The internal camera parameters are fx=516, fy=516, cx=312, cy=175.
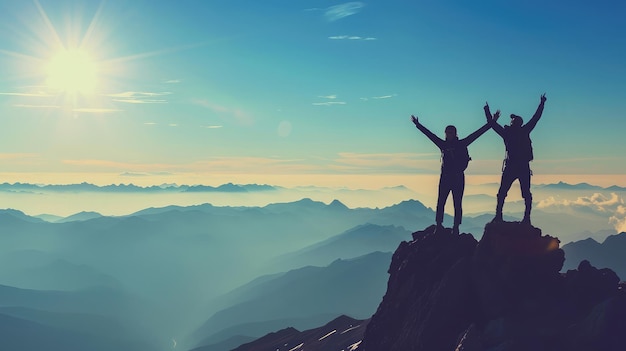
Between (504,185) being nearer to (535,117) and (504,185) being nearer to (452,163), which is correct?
(452,163)

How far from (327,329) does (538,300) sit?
78010 millimetres

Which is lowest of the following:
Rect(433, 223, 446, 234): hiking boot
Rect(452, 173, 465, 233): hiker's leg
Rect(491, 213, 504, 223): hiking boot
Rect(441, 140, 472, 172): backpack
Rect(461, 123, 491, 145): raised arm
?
Rect(433, 223, 446, 234): hiking boot

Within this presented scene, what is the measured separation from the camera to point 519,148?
81.3ft

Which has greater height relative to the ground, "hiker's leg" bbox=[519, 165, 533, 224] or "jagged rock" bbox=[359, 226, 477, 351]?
"hiker's leg" bbox=[519, 165, 533, 224]

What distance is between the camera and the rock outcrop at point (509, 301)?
65.4 ft

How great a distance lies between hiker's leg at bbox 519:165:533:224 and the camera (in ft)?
81.8

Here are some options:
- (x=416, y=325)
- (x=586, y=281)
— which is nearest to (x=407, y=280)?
(x=416, y=325)

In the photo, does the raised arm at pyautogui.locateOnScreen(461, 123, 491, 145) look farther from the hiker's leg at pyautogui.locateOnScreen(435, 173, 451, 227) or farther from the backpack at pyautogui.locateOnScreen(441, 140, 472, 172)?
the hiker's leg at pyautogui.locateOnScreen(435, 173, 451, 227)

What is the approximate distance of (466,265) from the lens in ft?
81.5

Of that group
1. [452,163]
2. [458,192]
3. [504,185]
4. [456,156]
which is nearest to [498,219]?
[504,185]

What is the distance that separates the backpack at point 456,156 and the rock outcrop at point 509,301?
359 centimetres

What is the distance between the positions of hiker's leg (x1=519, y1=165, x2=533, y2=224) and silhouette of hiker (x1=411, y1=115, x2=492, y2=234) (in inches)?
108

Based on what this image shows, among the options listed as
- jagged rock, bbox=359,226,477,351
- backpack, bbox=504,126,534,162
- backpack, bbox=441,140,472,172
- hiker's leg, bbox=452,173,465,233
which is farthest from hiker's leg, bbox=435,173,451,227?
backpack, bbox=504,126,534,162

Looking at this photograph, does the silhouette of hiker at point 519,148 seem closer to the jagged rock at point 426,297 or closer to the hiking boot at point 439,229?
the jagged rock at point 426,297
